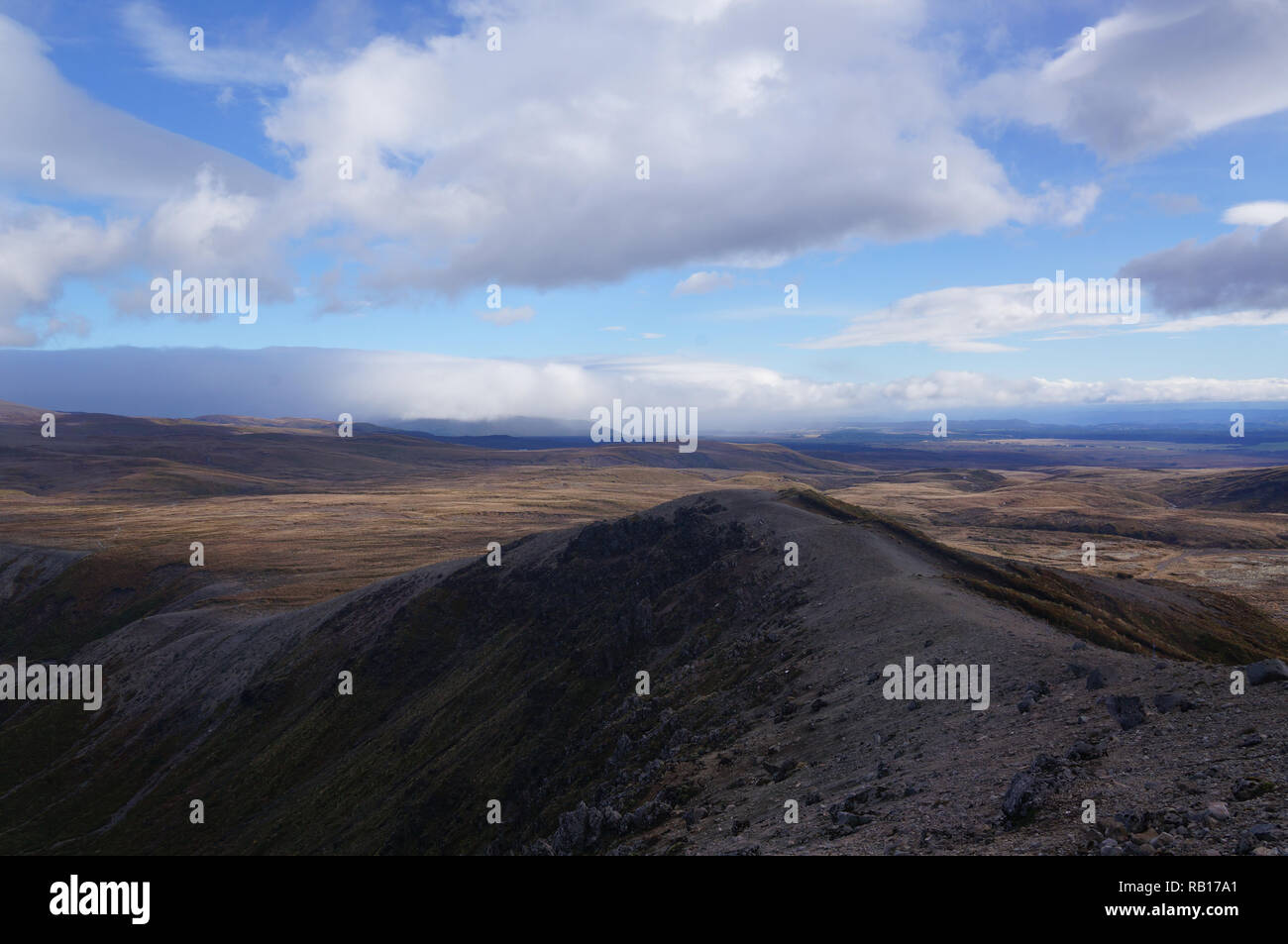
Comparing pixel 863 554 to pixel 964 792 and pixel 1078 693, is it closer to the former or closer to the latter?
pixel 1078 693

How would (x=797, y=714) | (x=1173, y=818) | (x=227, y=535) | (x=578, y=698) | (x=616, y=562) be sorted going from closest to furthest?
(x=1173, y=818), (x=797, y=714), (x=578, y=698), (x=616, y=562), (x=227, y=535)

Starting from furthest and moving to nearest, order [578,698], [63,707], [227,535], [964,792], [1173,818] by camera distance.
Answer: [227,535] < [63,707] < [578,698] < [964,792] < [1173,818]

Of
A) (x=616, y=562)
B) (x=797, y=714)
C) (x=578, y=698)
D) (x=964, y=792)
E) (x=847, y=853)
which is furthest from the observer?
(x=616, y=562)

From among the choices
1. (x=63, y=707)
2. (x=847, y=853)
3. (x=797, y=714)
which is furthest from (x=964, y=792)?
(x=63, y=707)

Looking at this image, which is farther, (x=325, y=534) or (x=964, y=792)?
(x=325, y=534)

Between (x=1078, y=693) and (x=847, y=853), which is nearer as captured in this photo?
(x=847, y=853)
